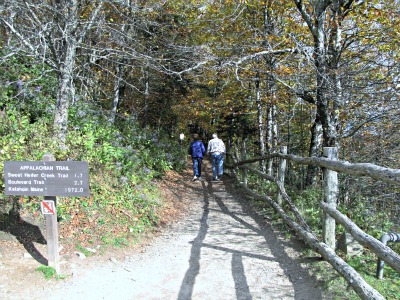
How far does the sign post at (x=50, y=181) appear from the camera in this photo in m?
3.88

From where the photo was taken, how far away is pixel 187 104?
51.6ft

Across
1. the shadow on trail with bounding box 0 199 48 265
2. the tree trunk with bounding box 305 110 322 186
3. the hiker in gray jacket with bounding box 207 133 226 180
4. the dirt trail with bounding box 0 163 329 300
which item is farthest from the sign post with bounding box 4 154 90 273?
the hiker in gray jacket with bounding box 207 133 226 180

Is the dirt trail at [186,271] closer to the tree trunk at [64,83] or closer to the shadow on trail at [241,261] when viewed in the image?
the shadow on trail at [241,261]

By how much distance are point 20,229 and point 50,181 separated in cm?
160

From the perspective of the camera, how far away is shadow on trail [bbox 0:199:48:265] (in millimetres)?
4766

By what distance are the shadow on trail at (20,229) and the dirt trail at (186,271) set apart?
8.5 inches

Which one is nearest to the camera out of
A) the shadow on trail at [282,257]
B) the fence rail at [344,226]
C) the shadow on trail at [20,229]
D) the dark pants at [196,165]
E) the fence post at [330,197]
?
the fence rail at [344,226]

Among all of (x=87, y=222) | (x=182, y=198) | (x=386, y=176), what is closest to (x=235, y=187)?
(x=182, y=198)

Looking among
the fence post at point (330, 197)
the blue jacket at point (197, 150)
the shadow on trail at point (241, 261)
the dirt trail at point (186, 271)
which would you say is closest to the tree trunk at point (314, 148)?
the shadow on trail at point (241, 261)

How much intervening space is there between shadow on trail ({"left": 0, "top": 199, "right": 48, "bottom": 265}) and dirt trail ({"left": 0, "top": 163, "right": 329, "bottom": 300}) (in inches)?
8.5

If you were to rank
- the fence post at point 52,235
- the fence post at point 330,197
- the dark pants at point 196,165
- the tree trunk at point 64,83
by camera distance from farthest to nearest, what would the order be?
1. the dark pants at point 196,165
2. the tree trunk at point 64,83
3. the fence post at point 330,197
4. the fence post at point 52,235

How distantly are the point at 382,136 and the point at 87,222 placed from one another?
751 centimetres

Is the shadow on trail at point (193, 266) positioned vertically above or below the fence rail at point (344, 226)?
below

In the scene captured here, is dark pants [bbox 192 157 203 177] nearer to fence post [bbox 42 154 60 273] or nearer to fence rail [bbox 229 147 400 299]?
fence rail [bbox 229 147 400 299]
